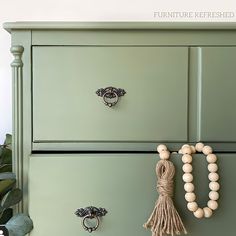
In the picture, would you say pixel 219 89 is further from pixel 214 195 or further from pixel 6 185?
pixel 6 185

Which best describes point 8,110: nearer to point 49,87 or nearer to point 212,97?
point 49,87

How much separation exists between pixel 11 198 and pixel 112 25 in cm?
49

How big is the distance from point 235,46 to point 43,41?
49 centimetres

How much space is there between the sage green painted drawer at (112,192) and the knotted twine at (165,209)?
3 cm

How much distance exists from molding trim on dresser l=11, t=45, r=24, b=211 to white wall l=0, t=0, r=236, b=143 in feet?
1.46

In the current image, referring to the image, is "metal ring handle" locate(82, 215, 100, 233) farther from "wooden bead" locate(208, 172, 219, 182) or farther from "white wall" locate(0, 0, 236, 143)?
"white wall" locate(0, 0, 236, 143)

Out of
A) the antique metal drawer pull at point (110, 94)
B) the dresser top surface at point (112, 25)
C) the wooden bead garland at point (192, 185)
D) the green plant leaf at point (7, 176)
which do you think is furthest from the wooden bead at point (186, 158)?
the green plant leaf at point (7, 176)

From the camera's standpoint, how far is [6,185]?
92 cm

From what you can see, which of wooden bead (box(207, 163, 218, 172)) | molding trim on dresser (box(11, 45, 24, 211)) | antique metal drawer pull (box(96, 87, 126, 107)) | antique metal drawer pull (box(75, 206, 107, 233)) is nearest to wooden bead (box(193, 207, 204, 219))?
wooden bead (box(207, 163, 218, 172))

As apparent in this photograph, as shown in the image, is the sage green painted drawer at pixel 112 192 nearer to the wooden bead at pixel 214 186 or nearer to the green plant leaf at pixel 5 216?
the wooden bead at pixel 214 186

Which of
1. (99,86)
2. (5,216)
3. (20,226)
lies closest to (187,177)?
(99,86)

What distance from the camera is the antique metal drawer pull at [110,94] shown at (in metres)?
0.91

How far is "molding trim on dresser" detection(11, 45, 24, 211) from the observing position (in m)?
0.91

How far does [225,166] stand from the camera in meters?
0.89
